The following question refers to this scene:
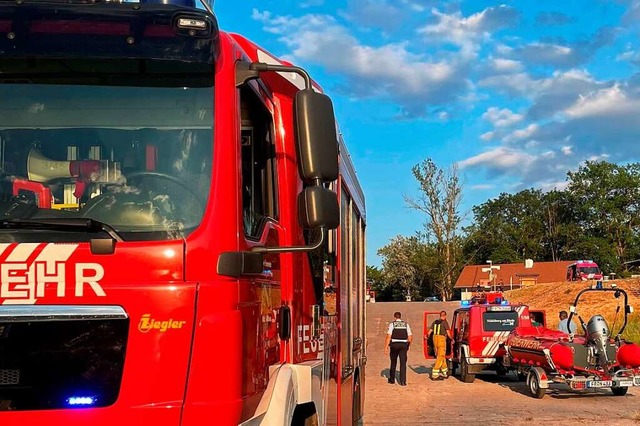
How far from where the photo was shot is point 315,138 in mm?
3486

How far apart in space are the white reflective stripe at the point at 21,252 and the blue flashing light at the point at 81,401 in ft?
1.93

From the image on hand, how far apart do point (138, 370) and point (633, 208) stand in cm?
10975

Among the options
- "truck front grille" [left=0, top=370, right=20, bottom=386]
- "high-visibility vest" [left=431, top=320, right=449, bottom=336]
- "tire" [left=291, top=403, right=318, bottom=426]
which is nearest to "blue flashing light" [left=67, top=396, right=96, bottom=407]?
"truck front grille" [left=0, top=370, right=20, bottom=386]

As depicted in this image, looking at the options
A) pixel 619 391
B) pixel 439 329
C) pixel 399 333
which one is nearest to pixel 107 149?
pixel 619 391

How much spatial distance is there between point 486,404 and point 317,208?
41.7 feet

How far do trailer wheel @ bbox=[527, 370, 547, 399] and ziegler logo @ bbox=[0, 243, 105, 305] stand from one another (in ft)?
46.7

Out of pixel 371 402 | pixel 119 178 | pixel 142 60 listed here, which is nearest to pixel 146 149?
pixel 119 178

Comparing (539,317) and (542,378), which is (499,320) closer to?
(539,317)

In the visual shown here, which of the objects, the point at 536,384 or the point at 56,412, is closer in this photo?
the point at 56,412

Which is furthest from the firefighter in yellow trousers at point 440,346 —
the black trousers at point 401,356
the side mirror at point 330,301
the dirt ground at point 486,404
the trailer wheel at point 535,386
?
the side mirror at point 330,301

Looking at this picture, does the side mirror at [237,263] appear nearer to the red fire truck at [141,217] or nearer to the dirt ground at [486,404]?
the red fire truck at [141,217]

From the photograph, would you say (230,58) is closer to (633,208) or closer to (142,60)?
(142,60)

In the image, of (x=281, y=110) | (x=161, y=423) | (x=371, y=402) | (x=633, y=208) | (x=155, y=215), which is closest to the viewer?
(x=161, y=423)

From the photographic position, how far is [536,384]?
15984 mm
